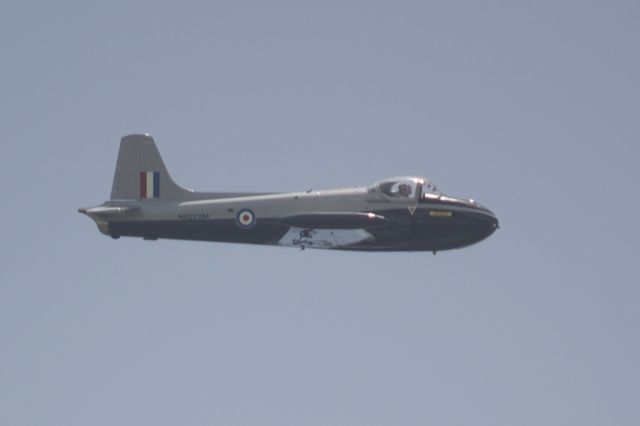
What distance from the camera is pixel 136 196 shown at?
6084 cm

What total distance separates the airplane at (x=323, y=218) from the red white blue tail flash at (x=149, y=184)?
81 cm

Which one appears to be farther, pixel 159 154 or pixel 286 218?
pixel 159 154

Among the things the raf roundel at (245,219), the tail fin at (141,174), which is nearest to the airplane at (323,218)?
the raf roundel at (245,219)

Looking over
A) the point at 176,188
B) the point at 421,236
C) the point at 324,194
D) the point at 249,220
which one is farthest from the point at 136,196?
the point at 421,236

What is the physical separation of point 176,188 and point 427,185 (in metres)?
14.3

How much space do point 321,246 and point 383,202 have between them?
14.4ft

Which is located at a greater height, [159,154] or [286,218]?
[159,154]

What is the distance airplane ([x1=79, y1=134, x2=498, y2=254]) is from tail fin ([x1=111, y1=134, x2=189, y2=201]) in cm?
77

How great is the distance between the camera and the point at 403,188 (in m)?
59.4

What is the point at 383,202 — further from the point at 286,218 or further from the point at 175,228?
the point at 175,228

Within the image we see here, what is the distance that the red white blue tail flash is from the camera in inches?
2395

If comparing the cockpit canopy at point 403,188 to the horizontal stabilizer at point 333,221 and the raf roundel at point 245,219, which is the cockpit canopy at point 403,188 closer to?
the horizontal stabilizer at point 333,221

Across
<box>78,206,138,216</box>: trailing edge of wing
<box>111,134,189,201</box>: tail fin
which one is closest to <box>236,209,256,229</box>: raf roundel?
<box>111,134,189,201</box>: tail fin

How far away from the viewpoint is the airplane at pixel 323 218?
58656mm
